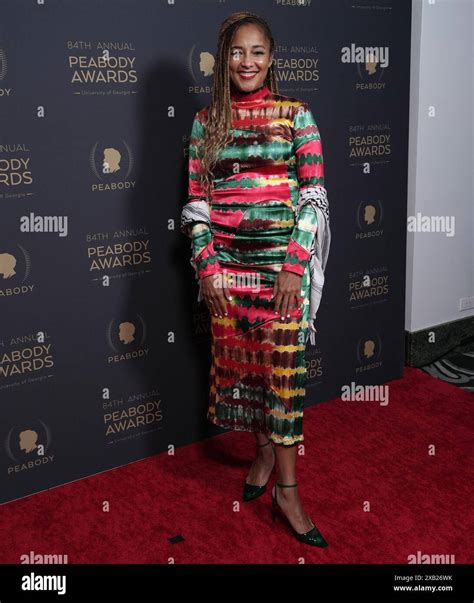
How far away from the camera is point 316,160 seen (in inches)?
94.6

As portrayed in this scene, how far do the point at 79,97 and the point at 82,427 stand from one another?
1.33 metres

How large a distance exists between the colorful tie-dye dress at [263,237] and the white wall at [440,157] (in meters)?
1.51

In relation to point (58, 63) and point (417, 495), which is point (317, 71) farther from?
point (417, 495)

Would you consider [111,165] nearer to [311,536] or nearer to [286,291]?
[286,291]

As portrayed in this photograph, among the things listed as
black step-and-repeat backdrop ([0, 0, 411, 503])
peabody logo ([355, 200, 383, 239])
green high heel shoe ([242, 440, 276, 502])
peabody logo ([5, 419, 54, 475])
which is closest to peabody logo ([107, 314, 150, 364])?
black step-and-repeat backdrop ([0, 0, 411, 503])

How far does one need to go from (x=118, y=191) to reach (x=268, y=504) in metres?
1.39

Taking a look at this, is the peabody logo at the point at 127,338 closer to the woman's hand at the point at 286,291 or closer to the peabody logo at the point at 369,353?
the woman's hand at the point at 286,291

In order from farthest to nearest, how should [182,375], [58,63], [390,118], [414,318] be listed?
1. [414,318]
2. [390,118]
3. [182,375]
4. [58,63]

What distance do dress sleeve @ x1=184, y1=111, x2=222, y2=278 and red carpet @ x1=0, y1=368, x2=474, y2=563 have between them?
3.14 ft

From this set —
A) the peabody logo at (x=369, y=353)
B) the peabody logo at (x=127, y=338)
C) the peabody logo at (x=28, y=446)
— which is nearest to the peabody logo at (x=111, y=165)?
the peabody logo at (x=127, y=338)

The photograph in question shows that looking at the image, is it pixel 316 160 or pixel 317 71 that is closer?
pixel 316 160

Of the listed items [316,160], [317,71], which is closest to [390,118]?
[317,71]

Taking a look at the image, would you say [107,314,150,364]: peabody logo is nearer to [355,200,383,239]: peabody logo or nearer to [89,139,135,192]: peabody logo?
[89,139,135,192]: peabody logo

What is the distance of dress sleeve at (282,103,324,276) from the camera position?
239 centimetres
